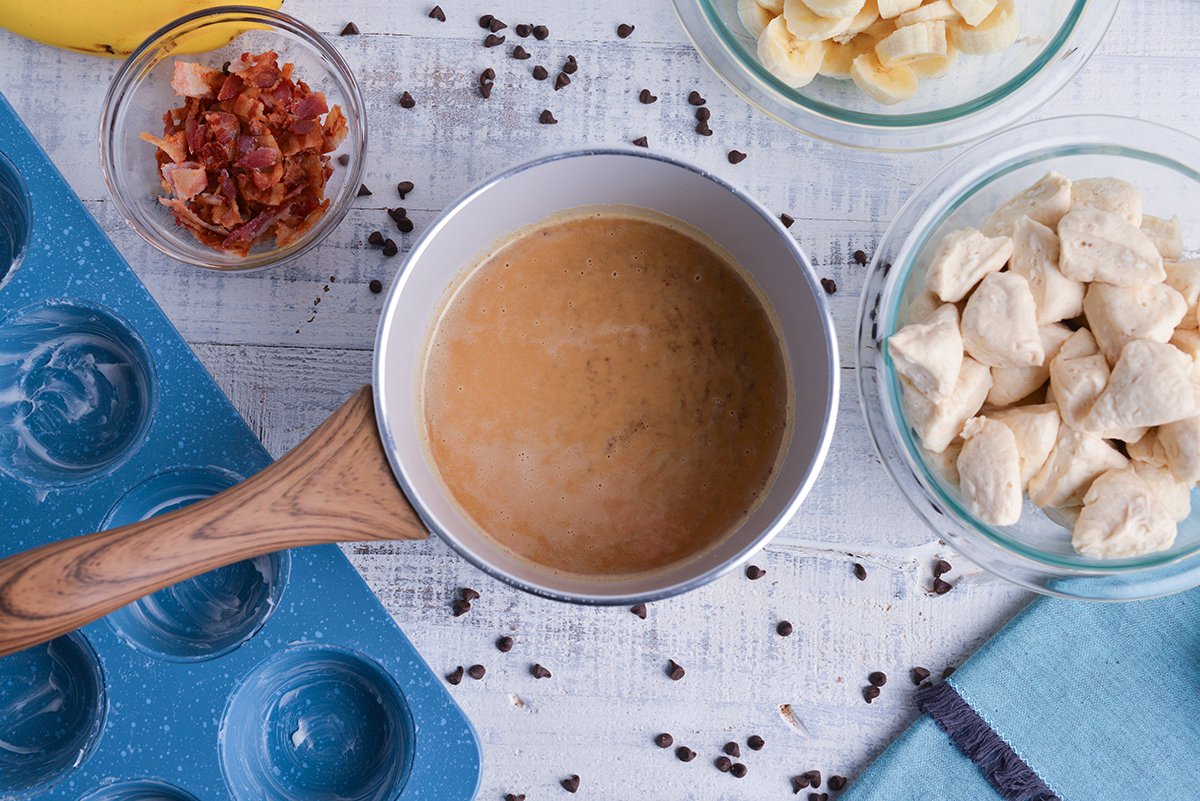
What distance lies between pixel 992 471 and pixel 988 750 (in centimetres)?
66

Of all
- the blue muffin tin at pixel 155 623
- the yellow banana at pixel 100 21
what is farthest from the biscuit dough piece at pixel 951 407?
the yellow banana at pixel 100 21

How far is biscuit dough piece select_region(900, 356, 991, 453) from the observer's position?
1.21m

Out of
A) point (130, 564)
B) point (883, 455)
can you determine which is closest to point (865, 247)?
point (883, 455)

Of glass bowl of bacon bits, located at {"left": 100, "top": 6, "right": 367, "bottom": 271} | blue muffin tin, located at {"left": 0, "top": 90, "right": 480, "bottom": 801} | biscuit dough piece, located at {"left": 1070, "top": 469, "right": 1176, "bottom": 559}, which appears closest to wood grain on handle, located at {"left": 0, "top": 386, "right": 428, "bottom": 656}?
blue muffin tin, located at {"left": 0, "top": 90, "right": 480, "bottom": 801}

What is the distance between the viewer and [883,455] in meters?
1.38

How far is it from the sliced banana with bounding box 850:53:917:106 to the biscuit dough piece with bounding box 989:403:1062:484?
21.7 inches

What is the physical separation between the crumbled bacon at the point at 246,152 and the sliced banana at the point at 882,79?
0.90 m

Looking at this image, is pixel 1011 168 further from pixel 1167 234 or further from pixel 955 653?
pixel 955 653

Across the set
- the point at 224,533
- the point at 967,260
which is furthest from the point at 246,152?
the point at 967,260

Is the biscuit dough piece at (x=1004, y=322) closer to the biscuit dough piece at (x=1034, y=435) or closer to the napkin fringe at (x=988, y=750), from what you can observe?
the biscuit dough piece at (x=1034, y=435)

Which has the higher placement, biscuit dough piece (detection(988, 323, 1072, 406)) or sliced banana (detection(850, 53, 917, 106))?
sliced banana (detection(850, 53, 917, 106))

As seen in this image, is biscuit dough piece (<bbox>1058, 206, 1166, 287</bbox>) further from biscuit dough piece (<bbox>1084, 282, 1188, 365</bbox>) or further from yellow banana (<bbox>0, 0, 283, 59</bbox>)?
yellow banana (<bbox>0, 0, 283, 59</bbox>)

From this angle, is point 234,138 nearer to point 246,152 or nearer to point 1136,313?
point 246,152

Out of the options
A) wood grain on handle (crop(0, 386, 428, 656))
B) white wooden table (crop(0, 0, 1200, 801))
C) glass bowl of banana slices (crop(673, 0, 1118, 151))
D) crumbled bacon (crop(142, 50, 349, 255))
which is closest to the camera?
wood grain on handle (crop(0, 386, 428, 656))
